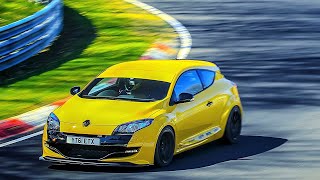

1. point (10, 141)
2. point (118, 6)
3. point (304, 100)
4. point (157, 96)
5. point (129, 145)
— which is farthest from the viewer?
point (118, 6)

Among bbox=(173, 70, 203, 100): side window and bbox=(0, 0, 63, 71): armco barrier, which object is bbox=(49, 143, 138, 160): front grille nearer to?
bbox=(173, 70, 203, 100): side window

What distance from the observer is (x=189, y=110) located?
51.3ft

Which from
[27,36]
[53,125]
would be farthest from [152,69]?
[27,36]

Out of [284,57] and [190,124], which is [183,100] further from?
[284,57]

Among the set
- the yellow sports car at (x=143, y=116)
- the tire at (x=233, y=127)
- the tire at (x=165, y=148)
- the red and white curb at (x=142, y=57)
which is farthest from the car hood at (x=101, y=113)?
the red and white curb at (x=142, y=57)

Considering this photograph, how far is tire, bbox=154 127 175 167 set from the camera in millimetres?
14738

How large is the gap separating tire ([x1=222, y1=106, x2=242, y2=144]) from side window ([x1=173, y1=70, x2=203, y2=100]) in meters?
0.77

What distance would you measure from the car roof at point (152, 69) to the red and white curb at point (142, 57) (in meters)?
2.08

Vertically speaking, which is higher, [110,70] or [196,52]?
[110,70]

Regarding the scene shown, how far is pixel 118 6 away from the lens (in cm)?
3478

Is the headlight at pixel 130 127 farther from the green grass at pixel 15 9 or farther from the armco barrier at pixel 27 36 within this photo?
the green grass at pixel 15 9

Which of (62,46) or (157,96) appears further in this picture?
(62,46)

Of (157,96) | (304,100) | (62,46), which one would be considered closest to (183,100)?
(157,96)

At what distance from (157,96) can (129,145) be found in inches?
47.2
